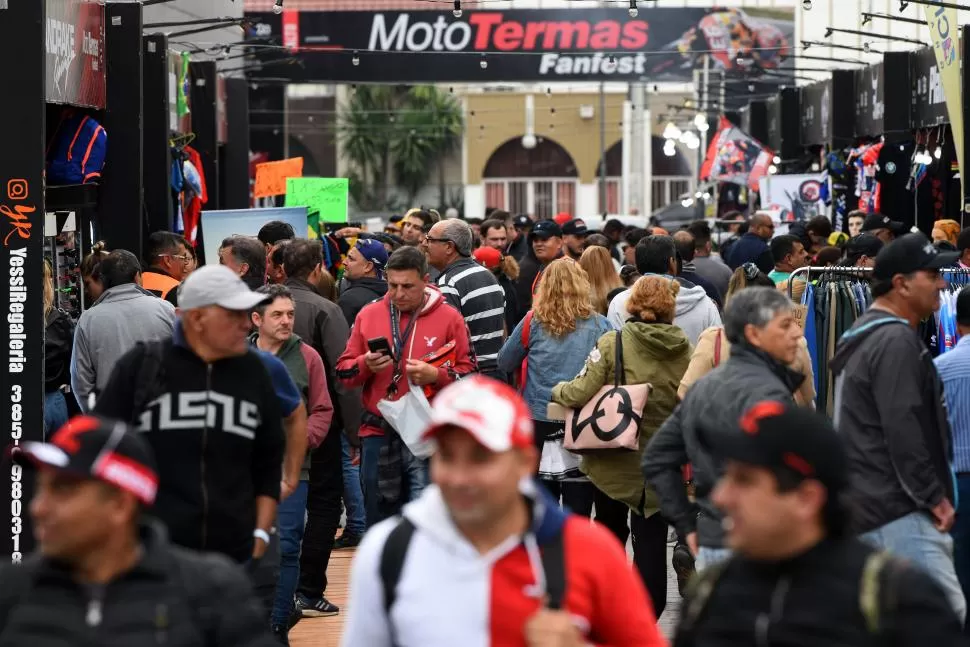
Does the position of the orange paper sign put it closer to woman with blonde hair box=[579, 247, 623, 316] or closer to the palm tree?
woman with blonde hair box=[579, 247, 623, 316]

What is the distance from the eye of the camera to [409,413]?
24.0 feet

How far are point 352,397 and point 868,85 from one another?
43.4ft

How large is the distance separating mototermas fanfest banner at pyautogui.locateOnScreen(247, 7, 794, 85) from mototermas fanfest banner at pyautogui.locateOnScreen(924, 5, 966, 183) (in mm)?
17547

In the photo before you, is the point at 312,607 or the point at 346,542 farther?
the point at 346,542

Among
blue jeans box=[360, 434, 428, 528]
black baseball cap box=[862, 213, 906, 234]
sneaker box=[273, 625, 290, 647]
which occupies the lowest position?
sneaker box=[273, 625, 290, 647]

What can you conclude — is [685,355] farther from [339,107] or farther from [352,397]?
[339,107]

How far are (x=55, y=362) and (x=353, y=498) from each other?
6.62 feet

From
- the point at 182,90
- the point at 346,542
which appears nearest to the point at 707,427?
the point at 346,542

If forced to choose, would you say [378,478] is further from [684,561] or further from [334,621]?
[684,561]

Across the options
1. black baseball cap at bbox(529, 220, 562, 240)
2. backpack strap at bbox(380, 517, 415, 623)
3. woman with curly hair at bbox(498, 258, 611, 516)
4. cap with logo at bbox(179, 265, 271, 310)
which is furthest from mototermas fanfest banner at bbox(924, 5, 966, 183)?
backpack strap at bbox(380, 517, 415, 623)

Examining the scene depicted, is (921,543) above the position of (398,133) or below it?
below

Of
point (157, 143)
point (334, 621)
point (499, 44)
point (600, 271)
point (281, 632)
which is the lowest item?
point (334, 621)

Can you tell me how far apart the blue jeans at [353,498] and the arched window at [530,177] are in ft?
152

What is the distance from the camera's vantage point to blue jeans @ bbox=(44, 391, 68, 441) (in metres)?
8.10
